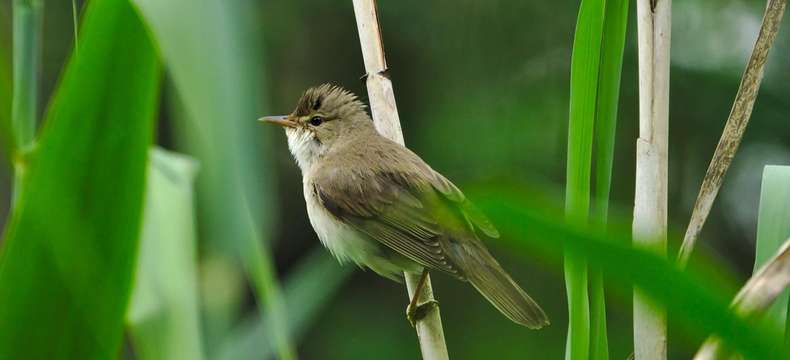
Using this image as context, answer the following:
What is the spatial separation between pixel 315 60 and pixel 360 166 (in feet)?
9.49

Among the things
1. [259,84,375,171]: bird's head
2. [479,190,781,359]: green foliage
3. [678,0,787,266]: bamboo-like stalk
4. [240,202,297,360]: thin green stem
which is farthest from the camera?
[259,84,375,171]: bird's head

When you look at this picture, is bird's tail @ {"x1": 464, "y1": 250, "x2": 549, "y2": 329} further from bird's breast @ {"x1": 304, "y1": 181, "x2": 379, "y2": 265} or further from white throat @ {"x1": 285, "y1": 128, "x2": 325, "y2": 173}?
white throat @ {"x1": 285, "y1": 128, "x2": 325, "y2": 173}

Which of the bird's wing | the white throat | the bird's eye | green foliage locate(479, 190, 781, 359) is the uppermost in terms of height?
green foliage locate(479, 190, 781, 359)

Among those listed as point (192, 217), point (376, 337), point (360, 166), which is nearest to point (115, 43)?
point (192, 217)

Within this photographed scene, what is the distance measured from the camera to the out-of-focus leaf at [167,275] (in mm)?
1384

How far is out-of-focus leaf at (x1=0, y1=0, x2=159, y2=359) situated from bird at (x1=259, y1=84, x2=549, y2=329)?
1230mm

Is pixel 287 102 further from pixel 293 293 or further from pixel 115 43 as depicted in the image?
pixel 115 43

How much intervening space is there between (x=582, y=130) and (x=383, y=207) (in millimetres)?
1601

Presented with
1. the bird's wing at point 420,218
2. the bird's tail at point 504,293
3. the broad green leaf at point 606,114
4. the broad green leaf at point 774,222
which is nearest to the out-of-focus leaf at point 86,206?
the broad green leaf at point 606,114

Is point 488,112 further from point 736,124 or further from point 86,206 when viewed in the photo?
point 86,206

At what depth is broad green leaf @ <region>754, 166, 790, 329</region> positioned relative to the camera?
1367 millimetres

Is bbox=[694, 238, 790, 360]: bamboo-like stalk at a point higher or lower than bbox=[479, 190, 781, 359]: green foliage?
lower

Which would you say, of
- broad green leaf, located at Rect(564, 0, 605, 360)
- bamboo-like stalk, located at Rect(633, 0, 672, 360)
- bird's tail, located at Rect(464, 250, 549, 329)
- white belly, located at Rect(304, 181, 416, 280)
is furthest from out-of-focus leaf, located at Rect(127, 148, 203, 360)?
white belly, located at Rect(304, 181, 416, 280)

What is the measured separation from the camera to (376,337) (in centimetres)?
536
